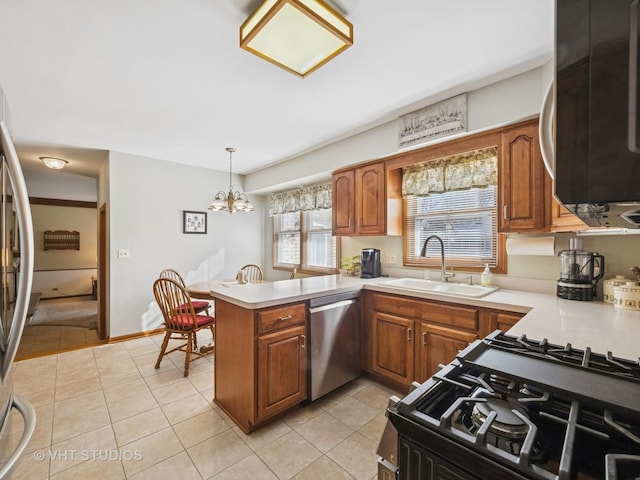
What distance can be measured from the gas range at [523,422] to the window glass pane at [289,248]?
4028 mm

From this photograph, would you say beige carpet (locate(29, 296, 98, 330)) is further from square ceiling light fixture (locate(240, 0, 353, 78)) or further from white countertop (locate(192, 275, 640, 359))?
square ceiling light fixture (locate(240, 0, 353, 78))

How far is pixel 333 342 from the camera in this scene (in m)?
2.36

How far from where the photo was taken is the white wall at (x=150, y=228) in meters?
3.78

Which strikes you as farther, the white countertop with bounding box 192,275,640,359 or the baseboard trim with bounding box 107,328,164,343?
the baseboard trim with bounding box 107,328,164,343

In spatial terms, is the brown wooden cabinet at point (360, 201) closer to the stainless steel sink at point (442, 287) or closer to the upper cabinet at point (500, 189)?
the upper cabinet at point (500, 189)

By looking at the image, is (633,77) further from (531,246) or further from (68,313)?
(68,313)

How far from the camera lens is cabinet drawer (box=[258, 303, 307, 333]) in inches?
76.0

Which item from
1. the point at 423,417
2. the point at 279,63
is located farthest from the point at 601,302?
the point at 279,63

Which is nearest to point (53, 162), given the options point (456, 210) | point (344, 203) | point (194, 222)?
point (194, 222)

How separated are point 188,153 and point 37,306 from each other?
5086mm

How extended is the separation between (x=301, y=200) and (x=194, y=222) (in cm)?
166

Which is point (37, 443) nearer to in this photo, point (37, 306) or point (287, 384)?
point (287, 384)

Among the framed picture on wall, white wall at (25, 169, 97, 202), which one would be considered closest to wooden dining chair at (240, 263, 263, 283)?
the framed picture on wall

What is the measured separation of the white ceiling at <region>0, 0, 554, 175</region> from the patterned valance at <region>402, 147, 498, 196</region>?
57 centimetres
